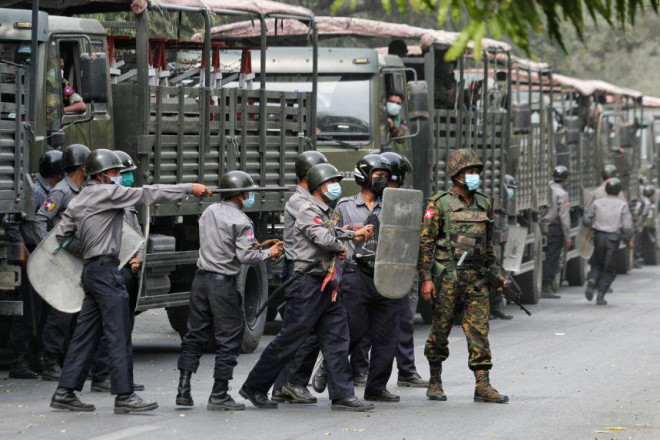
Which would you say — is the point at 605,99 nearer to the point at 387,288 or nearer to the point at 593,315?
the point at 593,315

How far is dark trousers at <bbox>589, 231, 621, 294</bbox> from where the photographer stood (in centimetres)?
2066

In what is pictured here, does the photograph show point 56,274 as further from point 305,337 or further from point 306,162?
point 306,162

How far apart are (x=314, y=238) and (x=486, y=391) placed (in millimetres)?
1733

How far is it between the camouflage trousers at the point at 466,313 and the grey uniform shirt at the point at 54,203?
286 centimetres

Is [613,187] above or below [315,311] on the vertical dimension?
above

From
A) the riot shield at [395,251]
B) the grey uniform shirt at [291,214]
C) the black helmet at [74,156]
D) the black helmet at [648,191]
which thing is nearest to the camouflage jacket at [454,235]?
the riot shield at [395,251]

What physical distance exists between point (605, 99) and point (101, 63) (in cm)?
1950

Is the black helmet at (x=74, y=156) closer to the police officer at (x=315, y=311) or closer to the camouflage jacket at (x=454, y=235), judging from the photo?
the police officer at (x=315, y=311)

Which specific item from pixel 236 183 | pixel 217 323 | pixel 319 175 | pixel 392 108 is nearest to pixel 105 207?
pixel 236 183

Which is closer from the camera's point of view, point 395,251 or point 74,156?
point 395,251

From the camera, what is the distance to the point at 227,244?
971 centimetres

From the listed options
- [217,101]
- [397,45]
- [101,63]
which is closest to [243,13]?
[217,101]

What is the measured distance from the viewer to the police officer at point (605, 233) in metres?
20.7

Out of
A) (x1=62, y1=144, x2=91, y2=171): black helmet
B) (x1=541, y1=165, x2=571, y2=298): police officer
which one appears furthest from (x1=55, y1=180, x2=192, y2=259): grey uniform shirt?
(x1=541, y1=165, x2=571, y2=298): police officer
